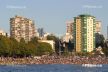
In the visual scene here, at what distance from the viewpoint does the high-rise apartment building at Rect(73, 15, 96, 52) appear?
121 meters

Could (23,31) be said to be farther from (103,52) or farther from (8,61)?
(8,61)

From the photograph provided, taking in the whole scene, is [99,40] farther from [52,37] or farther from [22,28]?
[22,28]

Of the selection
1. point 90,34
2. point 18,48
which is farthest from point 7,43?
point 90,34

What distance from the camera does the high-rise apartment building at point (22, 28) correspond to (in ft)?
429

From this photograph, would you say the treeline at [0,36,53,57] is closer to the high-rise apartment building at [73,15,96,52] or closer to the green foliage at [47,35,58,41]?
the high-rise apartment building at [73,15,96,52]

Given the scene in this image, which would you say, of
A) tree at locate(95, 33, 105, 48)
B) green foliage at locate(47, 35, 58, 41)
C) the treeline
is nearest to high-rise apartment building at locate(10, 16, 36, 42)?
green foliage at locate(47, 35, 58, 41)

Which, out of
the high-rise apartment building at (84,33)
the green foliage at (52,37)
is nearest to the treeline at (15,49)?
the high-rise apartment building at (84,33)

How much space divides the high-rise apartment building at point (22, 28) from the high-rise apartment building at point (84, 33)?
35.8 ft

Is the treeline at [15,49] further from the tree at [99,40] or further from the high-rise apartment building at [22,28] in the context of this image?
the high-rise apartment building at [22,28]

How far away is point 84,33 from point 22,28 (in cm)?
1848

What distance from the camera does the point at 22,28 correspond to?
13838 cm

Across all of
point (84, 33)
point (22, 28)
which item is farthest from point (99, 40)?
point (22, 28)

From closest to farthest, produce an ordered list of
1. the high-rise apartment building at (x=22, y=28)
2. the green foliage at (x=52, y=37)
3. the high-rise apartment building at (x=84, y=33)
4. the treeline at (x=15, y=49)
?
the treeline at (x=15, y=49) → the high-rise apartment building at (x=84, y=33) → the green foliage at (x=52, y=37) → the high-rise apartment building at (x=22, y=28)

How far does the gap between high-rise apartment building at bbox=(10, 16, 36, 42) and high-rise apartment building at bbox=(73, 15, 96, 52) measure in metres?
10.9
